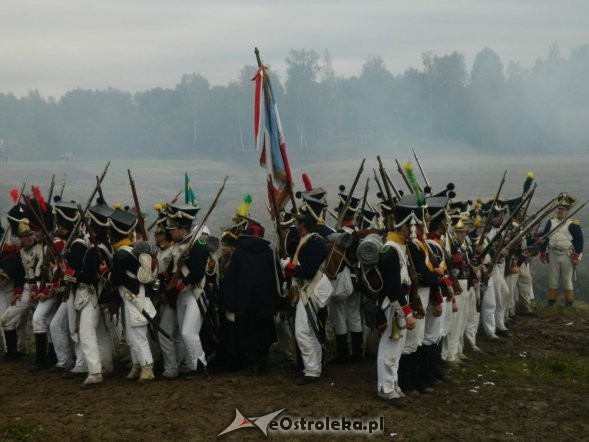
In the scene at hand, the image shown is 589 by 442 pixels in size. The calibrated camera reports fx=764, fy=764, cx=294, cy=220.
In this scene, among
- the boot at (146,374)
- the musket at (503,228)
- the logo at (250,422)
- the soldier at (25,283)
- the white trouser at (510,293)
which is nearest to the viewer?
the logo at (250,422)

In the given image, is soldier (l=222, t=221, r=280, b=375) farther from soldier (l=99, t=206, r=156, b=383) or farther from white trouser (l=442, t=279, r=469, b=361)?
white trouser (l=442, t=279, r=469, b=361)

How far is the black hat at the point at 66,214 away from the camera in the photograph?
10.7m

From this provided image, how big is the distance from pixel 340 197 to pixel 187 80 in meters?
65.3

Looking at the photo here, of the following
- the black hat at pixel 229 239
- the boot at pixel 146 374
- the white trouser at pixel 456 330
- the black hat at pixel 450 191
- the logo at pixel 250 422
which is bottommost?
the logo at pixel 250 422

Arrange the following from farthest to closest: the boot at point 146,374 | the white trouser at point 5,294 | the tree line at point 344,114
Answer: the tree line at point 344,114 → the white trouser at point 5,294 → the boot at point 146,374

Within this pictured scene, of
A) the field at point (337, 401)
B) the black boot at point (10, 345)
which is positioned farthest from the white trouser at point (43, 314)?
the black boot at point (10, 345)

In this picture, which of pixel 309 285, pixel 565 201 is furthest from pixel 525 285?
pixel 309 285

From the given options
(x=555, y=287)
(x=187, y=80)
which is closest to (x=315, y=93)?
(x=187, y=80)

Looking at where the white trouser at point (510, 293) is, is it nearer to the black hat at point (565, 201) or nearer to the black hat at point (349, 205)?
the black hat at point (565, 201)

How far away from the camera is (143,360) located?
394 inches

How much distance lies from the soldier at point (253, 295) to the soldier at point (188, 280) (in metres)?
0.45

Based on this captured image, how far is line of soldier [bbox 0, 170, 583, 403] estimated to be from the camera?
30.1 ft

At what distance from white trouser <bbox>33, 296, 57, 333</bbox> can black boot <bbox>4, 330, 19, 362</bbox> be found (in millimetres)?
1142

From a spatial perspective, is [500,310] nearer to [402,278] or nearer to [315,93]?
[402,278]
